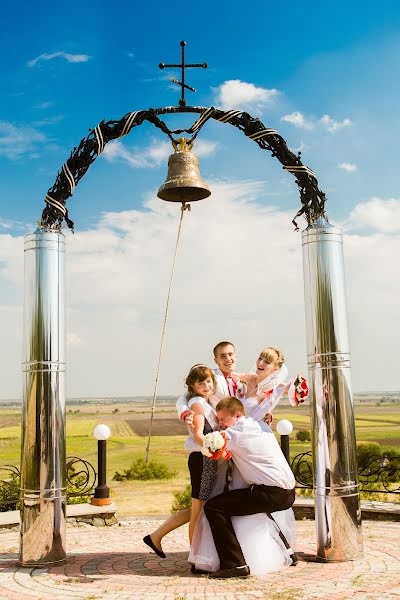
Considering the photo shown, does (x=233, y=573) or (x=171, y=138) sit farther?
(x=171, y=138)

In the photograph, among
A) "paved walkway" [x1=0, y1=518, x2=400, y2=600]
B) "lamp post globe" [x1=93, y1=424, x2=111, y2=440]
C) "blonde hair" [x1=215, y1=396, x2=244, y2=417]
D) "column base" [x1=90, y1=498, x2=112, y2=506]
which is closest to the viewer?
"paved walkway" [x1=0, y1=518, x2=400, y2=600]

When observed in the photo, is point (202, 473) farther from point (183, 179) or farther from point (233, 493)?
point (183, 179)

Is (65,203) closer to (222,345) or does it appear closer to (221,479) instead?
(222,345)

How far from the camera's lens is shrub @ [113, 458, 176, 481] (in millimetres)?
19344

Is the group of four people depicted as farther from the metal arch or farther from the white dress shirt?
the metal arch

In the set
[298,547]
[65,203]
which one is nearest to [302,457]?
[298,547]

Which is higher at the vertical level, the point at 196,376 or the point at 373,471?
the point at 196,376

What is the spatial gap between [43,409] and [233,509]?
2211 mm

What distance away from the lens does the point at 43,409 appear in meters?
6.53

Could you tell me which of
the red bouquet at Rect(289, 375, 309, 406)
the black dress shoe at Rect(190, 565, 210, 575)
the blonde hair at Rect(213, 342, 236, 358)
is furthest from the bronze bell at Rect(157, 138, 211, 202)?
the black dress shoe at Rect(190, 565, 210, 575)

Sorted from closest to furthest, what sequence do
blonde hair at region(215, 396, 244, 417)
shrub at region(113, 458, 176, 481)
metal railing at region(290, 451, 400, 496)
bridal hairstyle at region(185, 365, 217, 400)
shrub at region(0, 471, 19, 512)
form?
blonde hair at region(215, 396, 244, 417) < bridal hairstyle at region(185, 365, 217, 400) < metal railing at region(290, 451, 400, 496) < shrub at region(0, 471, 19, 512) < shrub at region(113, 458, 176, 481)

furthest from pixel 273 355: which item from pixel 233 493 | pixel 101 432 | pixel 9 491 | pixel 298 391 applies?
pixel 9 491

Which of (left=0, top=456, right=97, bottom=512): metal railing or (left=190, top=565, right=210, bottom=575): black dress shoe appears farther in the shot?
(left=0, top=456, right=97, bottom=512): metal railing

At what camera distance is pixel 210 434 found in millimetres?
5668
